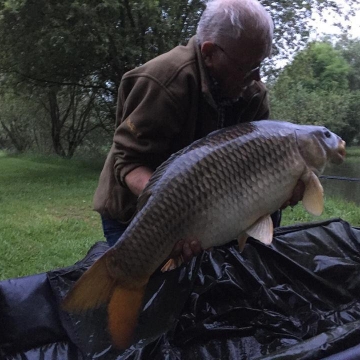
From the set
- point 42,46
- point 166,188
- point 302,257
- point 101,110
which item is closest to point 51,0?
point 42,46

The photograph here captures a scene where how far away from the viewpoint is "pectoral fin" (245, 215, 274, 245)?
1.04m

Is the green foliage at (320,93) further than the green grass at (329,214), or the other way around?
the green foliage at (320,93)

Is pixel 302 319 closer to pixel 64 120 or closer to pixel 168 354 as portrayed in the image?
pixel 168 354

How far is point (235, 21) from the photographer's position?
1.05m

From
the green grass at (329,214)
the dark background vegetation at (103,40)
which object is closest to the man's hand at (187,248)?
the green grass at (329,214)

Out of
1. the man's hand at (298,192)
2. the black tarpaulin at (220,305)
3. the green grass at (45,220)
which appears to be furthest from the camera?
the green grass at (45,220)

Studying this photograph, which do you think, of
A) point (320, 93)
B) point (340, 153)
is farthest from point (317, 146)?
point (320, 93)

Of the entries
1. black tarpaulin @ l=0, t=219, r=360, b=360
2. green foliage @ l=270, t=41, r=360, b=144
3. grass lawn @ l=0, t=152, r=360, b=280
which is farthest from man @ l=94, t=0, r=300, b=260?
green foliage @ l=270, t=41, r=360, b=144

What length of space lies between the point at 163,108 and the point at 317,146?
1.13ft

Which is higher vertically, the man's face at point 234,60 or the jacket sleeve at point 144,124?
the man's face at point 234,60

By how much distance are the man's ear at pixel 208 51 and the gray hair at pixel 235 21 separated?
0.04 ft

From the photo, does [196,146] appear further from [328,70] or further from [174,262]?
[328,70]

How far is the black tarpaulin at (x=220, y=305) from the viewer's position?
1448 millimetres

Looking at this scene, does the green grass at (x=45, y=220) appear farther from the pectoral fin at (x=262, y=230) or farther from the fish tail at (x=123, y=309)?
the pectoral fin at (x=262, y=230)
